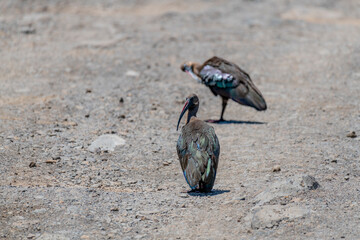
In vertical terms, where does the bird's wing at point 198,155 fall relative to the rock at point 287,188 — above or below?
above

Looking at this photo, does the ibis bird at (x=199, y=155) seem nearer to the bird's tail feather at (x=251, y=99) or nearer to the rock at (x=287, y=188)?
the rock at (x=287, y=188)

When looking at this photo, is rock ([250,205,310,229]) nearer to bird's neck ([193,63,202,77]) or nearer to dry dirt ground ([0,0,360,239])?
dry dirt ground ([0,0,360,239])

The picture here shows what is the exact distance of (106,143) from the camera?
34.2 feet

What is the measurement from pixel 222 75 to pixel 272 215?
18.8 ft

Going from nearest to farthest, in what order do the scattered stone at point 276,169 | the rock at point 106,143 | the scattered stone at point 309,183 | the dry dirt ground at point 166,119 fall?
1. the dry dirt ground at point 166,119
2. the scattered stone at point 309,183
3. the scattered stone at point 276,169
4. the rock at point 106,143

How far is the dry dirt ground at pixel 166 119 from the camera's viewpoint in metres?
7.36

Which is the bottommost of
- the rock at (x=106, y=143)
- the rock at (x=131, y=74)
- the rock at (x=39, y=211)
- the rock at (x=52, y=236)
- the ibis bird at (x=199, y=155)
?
the rock at (x=52, y=236)

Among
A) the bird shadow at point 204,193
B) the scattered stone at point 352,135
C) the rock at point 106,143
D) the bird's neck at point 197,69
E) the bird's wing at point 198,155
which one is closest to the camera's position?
the bird's wing at point 198,155

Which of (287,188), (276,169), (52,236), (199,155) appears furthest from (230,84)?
(52,236)

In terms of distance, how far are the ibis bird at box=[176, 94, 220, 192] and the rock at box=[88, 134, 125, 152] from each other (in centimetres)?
199

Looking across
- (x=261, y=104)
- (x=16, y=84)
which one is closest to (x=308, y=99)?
(x=261, y=104)

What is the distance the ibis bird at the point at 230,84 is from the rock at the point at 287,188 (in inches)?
177

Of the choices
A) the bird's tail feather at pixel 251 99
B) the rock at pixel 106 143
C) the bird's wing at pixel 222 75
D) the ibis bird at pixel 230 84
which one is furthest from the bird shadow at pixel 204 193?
the bird's wing at pixel 222 75

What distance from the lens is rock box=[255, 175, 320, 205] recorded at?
7.57 metres
